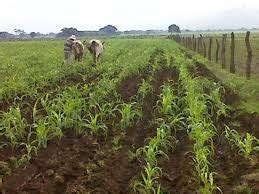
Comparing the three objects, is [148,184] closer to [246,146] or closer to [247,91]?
[246,146]

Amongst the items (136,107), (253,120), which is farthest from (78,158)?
(253,120)

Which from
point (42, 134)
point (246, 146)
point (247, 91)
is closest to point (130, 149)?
point (42, 134)

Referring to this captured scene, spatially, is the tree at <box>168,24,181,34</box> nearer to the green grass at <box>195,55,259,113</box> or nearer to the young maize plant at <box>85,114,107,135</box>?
the green grass at <box>195,55,259,113</box>

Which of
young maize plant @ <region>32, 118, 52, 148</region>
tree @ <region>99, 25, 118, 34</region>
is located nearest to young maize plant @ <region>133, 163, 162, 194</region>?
young maize plant @ <region>32, 118, 52, 148</region>

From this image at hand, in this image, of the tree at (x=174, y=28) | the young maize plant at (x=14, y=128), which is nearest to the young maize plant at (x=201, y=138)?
the young maize plant at (x=14, y=128)

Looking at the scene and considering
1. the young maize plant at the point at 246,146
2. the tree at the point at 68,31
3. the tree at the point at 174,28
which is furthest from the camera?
the tree at the point at 174,28

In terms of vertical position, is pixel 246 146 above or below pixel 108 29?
above

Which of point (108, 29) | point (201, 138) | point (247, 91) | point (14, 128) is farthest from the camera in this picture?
point (108, 29)

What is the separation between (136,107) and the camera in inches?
349

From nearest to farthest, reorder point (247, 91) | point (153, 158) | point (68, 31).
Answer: point (153, 158)
point (247, 91)
point (68, 31)

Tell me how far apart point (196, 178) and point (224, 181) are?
34 centimetres

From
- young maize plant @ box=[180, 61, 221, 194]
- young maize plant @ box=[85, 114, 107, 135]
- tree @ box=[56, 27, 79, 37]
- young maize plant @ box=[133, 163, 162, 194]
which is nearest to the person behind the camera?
young maize plant @ box=[133, 163, 162, 194]

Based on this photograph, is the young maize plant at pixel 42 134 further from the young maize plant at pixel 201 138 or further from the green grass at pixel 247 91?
the green grass at pixel 247 91

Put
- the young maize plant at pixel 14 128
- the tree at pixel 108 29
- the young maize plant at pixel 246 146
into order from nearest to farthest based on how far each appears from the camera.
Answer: the young maize plant at pixel 246 146
the young maize plant at pixel 14 128
the tree at pixel 108 29
